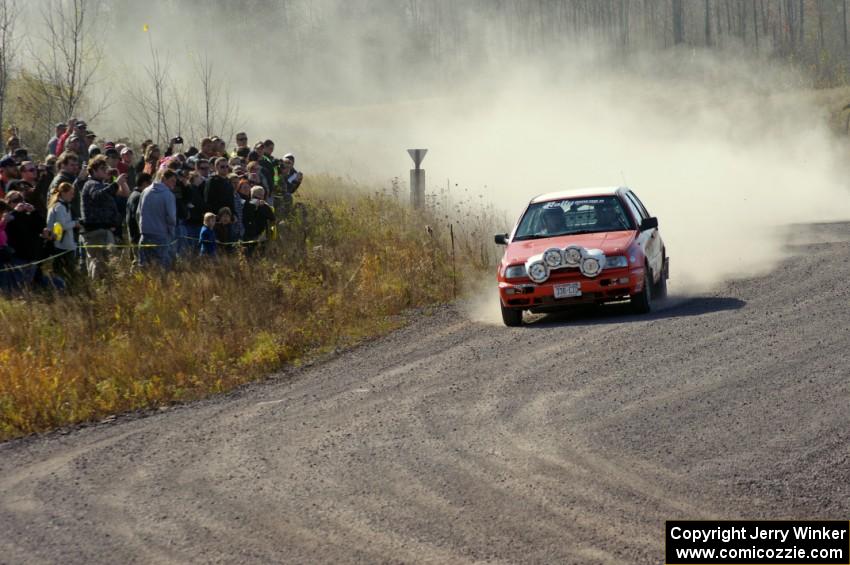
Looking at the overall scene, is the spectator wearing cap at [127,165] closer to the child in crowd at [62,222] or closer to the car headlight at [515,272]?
the child in crowd at [62,222]

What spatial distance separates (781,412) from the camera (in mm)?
9914

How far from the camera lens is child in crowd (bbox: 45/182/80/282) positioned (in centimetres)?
1562

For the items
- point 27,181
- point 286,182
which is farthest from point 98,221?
point 286,182

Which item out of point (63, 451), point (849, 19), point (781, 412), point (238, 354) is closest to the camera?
point (781, 412)

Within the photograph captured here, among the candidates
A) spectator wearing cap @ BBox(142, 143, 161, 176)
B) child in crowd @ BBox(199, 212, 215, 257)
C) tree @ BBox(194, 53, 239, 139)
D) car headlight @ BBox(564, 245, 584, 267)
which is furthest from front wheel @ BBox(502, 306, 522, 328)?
tree @ BBox(194, 53, 239, 139)

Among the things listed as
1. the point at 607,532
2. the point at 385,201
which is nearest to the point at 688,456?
the point at 607,532

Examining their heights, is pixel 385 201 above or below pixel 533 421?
above

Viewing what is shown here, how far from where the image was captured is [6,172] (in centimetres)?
1658

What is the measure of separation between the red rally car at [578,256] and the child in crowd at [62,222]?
18.1 ft

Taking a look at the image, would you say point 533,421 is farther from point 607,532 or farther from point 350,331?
point 350,331

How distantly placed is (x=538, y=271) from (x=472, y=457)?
6.35 m

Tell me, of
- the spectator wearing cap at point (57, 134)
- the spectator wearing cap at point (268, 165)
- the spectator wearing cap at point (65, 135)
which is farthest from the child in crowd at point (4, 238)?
the spectator wearing cap at point (268, 165)

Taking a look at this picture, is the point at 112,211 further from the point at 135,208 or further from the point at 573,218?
the point at 573,218

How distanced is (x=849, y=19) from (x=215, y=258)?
324ft
